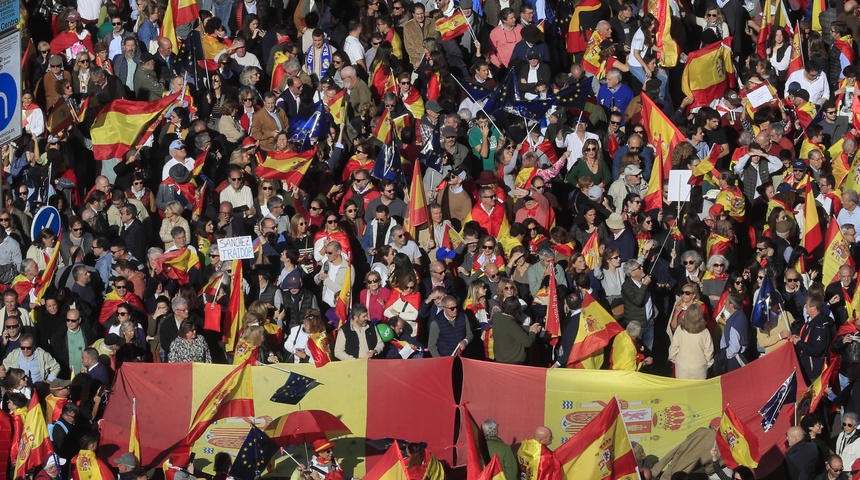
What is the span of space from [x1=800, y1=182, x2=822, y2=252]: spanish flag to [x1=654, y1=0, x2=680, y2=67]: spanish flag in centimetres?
437

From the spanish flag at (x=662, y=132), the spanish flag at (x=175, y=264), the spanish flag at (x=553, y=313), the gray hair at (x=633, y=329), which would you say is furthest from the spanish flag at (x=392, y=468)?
the spanish flag at (x=662, y=132)

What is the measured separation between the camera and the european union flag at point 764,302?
2081cm

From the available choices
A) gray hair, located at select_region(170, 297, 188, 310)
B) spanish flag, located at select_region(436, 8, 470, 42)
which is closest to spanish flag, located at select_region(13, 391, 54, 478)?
gray hair, located at select_region(170, 297, 188, 310)

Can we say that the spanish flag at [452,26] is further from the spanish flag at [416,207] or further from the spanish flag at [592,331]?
the spanish flag at [592,331]

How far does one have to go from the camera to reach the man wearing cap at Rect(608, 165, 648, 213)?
23531 mm

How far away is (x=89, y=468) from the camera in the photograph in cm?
1888

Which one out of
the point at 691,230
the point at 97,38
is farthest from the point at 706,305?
the point at 97,38

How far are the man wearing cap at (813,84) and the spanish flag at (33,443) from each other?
36.5 feet

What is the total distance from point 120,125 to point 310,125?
7.82 ft

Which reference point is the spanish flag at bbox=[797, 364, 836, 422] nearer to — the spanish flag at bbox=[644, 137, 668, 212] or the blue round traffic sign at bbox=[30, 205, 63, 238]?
the spanish flag at bbox=[644, 137, 668, 212]

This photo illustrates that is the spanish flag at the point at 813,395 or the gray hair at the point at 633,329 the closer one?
the spanish flag at the point at 813,395

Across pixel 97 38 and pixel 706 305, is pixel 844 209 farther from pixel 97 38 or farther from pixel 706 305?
pixel 97 38

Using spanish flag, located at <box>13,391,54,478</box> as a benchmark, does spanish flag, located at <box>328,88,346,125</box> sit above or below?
above

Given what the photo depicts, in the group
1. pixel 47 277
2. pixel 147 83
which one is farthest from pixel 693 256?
pixel 147 83
